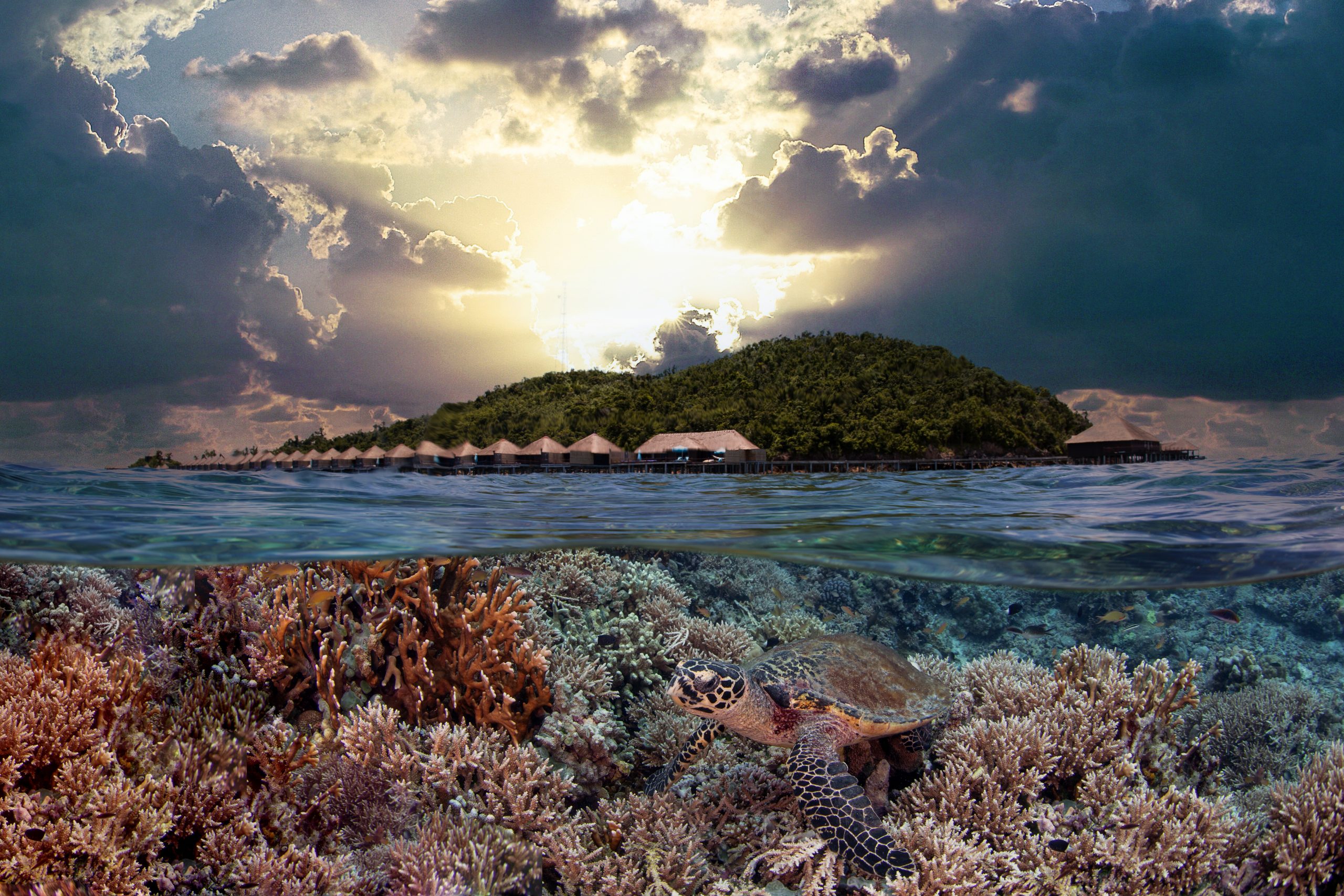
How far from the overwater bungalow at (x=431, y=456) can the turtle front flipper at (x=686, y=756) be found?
55806mm

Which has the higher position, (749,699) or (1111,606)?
(749,699)

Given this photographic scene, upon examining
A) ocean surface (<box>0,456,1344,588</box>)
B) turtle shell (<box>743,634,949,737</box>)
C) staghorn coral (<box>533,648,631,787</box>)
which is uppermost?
ocean surface (<box>0,456,1344,588</box>)

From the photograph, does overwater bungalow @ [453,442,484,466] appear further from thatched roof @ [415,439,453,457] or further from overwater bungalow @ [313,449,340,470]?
overwater bungalow @ [313,449,340,470]

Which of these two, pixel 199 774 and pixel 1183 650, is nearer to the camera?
pixel 199 774

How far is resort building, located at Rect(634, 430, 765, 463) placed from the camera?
45.2 m

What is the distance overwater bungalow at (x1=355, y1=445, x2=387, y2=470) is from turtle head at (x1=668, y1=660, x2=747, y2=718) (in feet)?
199

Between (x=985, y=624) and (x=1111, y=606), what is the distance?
3.05 m

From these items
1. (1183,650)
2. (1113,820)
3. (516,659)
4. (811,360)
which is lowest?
(1183,650)

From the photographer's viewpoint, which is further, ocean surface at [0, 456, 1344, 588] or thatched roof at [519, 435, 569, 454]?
thatched roof at [519, 435, 569, 454]

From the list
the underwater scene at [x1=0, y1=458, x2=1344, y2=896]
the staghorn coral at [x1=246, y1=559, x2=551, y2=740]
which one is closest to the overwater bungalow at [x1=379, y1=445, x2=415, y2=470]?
the underwater scene at [x1=0, y1=458, x2=1344, y2=896]

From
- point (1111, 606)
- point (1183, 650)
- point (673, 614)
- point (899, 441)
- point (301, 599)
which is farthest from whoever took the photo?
point (899, 441)

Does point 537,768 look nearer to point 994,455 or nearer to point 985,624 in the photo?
point 985,624

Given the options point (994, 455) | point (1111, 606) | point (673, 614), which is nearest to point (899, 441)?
point (994, 455)

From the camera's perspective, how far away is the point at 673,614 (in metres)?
7.80
